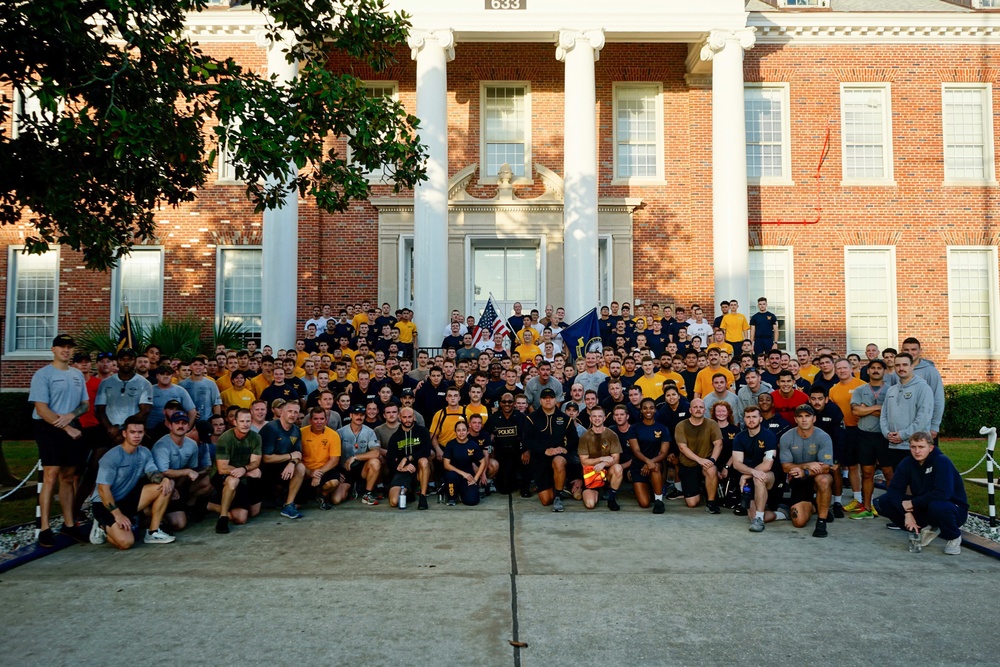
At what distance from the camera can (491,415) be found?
10469 mm

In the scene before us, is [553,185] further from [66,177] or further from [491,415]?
[66,177]

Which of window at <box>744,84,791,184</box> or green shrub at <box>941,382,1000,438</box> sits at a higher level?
window at <box>744,84,791,184</box>

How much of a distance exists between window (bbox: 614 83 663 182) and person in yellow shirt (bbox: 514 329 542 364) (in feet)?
25.3

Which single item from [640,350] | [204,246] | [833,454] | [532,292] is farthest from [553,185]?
[833,454]

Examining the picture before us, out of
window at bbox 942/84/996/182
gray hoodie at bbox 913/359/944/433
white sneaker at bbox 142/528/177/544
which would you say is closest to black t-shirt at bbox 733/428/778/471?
gray hoodie at bbox 913/359/944/433

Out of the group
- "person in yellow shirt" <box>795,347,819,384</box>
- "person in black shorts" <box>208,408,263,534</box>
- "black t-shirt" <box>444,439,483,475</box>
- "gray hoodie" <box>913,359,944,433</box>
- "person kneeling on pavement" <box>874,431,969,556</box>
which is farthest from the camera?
"person in yellow shirt" <box>795,347,819,384</box>

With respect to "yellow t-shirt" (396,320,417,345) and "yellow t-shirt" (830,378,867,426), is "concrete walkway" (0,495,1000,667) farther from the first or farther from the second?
"yellow t-shirt" (396,320,417,345)

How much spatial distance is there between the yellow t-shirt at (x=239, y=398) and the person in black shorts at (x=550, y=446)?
14.1ft

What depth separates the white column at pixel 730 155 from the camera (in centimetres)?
1722

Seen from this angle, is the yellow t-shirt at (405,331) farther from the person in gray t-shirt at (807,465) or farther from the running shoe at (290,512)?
the person in gray t-shirt at (807,465)

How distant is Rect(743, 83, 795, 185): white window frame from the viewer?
1942cm

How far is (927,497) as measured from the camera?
24.0 feet

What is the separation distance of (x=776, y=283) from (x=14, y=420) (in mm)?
19742

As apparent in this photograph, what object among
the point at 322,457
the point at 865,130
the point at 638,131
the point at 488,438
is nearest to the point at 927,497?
the point at 488,438
